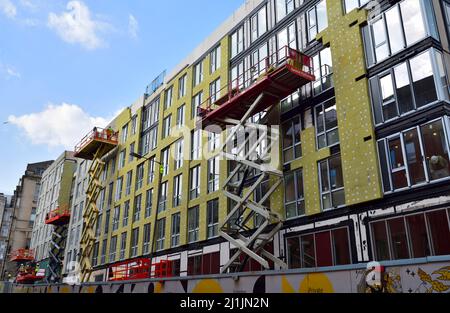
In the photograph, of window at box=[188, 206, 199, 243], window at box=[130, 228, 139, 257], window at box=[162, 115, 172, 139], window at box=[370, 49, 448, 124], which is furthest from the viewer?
window at box=[162, 115, 172, 139]

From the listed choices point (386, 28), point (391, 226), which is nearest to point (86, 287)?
point (391, 226)

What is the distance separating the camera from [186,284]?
1603 cm

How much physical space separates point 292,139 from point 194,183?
36.6 feet

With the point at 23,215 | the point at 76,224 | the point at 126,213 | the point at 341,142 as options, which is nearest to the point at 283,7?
the point at 341,142

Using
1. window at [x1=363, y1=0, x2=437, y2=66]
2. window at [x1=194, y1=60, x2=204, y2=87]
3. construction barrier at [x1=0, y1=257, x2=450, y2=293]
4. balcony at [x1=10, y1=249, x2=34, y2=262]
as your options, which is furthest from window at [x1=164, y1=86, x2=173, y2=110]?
balcony at [x1=10, y1=249, x2=34, y2=262]

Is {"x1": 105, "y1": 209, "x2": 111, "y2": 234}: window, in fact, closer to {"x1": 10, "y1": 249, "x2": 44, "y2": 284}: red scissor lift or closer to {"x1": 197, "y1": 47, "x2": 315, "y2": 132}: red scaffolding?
{"x1": 10, "y1": 249, "x2": 44, "y2": 284}: red scissor lift

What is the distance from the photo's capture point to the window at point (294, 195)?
2230 cm

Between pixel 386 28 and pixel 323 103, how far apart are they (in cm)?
481

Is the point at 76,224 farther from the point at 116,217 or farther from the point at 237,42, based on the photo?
the point at 237,42

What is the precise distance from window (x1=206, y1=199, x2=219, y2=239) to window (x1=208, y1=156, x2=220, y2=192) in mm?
1035

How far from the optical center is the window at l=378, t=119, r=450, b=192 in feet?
54.3

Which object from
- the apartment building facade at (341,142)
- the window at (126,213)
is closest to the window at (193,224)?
the apartment building facade at (341,142)

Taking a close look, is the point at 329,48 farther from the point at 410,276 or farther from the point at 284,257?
the point at 410,276
